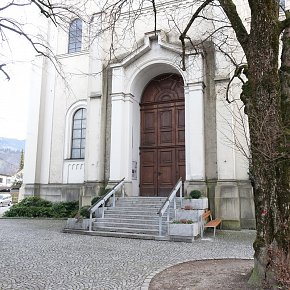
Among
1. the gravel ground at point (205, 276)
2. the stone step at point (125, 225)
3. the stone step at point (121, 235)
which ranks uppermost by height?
the stone step at point (125, 225)

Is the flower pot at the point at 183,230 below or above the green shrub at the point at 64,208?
below

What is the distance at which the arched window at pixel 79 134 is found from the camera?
1869cm

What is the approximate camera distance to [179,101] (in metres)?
16.4

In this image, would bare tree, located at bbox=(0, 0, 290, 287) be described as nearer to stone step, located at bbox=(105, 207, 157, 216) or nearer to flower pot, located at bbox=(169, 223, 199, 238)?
flower pot, located at bbox=(169, 223, 199, 238)

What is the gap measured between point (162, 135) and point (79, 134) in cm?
514

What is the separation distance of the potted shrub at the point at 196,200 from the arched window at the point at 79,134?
299 inches

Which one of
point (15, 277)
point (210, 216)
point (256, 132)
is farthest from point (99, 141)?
point (256, 132)

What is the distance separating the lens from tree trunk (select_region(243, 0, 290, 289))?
5160 millimetres

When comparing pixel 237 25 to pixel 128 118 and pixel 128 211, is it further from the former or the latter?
pixel 128 118

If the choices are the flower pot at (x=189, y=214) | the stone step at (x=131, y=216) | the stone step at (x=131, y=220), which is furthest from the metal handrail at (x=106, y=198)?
the flower pot at (x=189, y=214)

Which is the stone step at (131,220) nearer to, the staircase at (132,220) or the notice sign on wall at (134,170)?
the staircase at (132,220)

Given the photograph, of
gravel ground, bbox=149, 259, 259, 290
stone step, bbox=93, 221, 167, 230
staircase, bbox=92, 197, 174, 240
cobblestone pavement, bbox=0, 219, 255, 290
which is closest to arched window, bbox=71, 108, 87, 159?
staircase, bbox=92, 197, 174, 240

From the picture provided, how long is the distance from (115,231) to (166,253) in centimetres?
352

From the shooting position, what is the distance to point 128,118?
15922 millimetres
